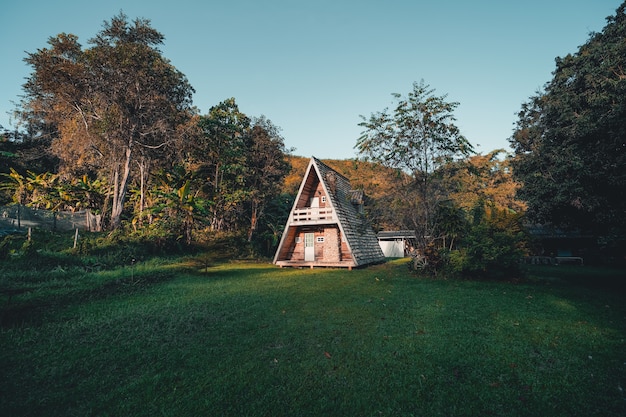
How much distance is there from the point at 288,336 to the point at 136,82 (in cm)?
2275

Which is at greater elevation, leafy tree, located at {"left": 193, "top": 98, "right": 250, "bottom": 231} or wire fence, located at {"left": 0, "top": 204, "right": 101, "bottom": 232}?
leafy tree, located at {"left": 193, "top": 98, "right": 250, "bottom": 231}

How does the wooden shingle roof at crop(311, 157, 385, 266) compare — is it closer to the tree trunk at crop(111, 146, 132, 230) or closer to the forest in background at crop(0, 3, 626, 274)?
the forest in background at crop(0, 3, 626, 274)

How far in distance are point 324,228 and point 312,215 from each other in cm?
168

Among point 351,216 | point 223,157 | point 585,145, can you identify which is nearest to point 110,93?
point 223,157

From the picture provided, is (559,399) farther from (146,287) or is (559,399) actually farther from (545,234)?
(545,234)

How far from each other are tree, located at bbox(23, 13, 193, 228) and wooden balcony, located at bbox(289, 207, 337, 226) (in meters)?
11.7

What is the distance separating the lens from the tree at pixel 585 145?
9.61 meters

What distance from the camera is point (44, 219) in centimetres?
1712

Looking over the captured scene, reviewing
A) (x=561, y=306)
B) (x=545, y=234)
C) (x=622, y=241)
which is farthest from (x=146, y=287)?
(x=545, y=234)

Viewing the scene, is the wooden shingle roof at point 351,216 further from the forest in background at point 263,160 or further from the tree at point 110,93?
the tree at point 110,93

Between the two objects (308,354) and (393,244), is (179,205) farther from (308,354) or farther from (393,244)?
(393,244)

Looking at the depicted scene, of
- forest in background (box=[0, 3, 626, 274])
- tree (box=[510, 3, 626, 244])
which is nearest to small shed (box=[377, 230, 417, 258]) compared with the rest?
forest in background (box=[0, 3, 626, 274])

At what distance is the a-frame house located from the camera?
59.2 ft

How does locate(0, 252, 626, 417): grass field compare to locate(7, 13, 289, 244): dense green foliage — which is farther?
locate(7, 13, 289, 244): dense green foliage
